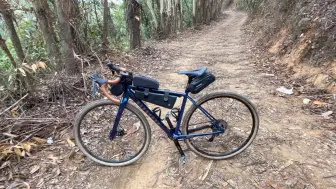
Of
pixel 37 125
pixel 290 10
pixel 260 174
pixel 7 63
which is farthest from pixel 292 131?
pixel 7 63

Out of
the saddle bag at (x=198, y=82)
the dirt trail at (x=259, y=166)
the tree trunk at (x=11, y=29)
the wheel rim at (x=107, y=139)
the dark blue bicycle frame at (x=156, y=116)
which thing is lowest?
the dirt trail at (x=259, y=166)

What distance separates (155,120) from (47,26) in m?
3.68

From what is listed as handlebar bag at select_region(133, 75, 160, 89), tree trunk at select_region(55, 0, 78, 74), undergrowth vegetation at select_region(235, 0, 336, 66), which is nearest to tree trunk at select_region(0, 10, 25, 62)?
tree trunk at select_region(55, 0, 78, 74)

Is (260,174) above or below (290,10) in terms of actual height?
below

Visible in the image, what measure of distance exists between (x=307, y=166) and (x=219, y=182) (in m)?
1.10

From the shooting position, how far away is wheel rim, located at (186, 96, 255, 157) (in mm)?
2784

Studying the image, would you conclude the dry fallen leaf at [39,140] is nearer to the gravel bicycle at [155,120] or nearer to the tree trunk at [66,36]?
the gravel bicycle at [155,120]

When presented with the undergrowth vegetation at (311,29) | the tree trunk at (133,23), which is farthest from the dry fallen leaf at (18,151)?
the tree trunk at (133,23)

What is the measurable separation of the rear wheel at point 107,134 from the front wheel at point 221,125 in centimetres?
63

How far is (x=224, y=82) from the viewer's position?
5320 mm

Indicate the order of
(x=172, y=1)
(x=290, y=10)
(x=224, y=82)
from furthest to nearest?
(x=172, y=1)
(x=290, y=10)
(x=224, y=82)

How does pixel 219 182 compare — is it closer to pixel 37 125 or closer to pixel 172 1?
pixel 37 125

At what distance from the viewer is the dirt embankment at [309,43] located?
14.4ft

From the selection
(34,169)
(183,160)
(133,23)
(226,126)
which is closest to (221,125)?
(226,126)
